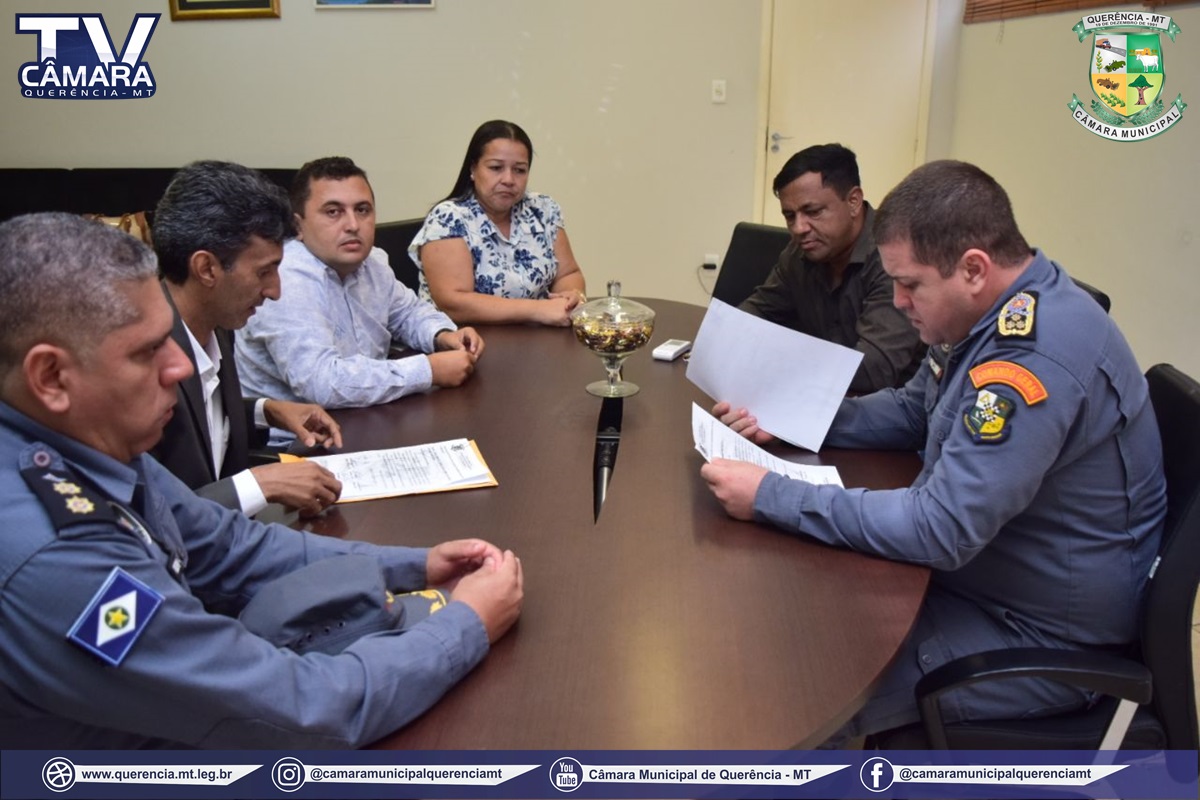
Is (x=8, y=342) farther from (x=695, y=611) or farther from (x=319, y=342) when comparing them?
(x=319, y=342)

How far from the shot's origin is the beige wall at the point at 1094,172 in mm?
2760

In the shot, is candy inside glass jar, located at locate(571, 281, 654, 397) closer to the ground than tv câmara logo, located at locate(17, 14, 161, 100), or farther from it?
closer to the ground

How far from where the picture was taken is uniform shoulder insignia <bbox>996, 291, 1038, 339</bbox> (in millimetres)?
1197

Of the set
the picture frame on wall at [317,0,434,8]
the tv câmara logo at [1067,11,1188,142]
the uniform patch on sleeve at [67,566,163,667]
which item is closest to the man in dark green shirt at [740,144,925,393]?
the tv câmara logo at [1067,11,1188,142]

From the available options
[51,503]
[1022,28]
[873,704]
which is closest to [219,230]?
[51,503]

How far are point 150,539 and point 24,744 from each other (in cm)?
22

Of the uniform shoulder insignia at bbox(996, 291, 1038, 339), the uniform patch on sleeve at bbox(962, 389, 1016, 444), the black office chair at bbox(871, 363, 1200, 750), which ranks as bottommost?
the black office chair at bbox(871, 363, 1200, 750)

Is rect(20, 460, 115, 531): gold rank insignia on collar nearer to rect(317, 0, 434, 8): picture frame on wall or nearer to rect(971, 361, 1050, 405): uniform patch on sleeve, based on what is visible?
rect(971, 361, 1050, 405): uniform patch on sleeve

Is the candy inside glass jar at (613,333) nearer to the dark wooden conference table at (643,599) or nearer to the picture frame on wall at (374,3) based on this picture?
the dark wooden conference table at (643,599)

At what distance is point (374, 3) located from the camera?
426 centimetres

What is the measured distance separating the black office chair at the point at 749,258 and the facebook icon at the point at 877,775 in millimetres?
1999

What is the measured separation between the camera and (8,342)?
0.82 m

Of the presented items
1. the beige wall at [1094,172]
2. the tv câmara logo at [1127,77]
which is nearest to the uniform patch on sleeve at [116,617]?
the beige wall at [1094,172]

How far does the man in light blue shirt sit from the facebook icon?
1.18 m
